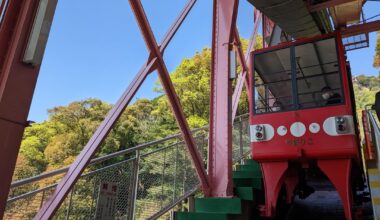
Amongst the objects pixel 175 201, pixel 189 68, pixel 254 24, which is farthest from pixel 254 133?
pixel 189 68

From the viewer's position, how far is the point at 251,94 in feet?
18.5

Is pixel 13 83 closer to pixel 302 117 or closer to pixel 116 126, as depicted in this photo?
pixel 302 117

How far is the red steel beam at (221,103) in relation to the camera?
5.25 metres

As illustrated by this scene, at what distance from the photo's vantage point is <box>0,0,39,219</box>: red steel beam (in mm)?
2266

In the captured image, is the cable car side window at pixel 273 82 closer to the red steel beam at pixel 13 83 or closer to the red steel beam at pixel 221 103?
the red steel beam at pixel 221 103

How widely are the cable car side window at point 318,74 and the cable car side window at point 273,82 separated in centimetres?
19

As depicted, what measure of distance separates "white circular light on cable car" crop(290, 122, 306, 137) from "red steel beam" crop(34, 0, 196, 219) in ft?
7.63

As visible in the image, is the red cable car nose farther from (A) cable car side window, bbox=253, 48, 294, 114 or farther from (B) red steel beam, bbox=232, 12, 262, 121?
(B) red steel beam, bbox=232, 12, 262, 121

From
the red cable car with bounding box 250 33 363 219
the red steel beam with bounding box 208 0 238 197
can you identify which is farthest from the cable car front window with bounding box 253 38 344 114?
the red steel beam with bounding box 208 0 238 197

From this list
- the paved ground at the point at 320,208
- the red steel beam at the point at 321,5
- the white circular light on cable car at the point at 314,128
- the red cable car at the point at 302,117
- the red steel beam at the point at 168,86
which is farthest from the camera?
the red steel beam at the point at 321,5

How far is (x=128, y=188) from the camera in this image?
3971 millimetres

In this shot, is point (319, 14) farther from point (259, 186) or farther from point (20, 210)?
point (20, 210)

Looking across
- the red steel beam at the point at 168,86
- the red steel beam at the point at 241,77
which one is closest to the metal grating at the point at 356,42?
the red steel beam at the point at 241,77

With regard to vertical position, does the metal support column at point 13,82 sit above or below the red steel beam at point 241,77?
below
